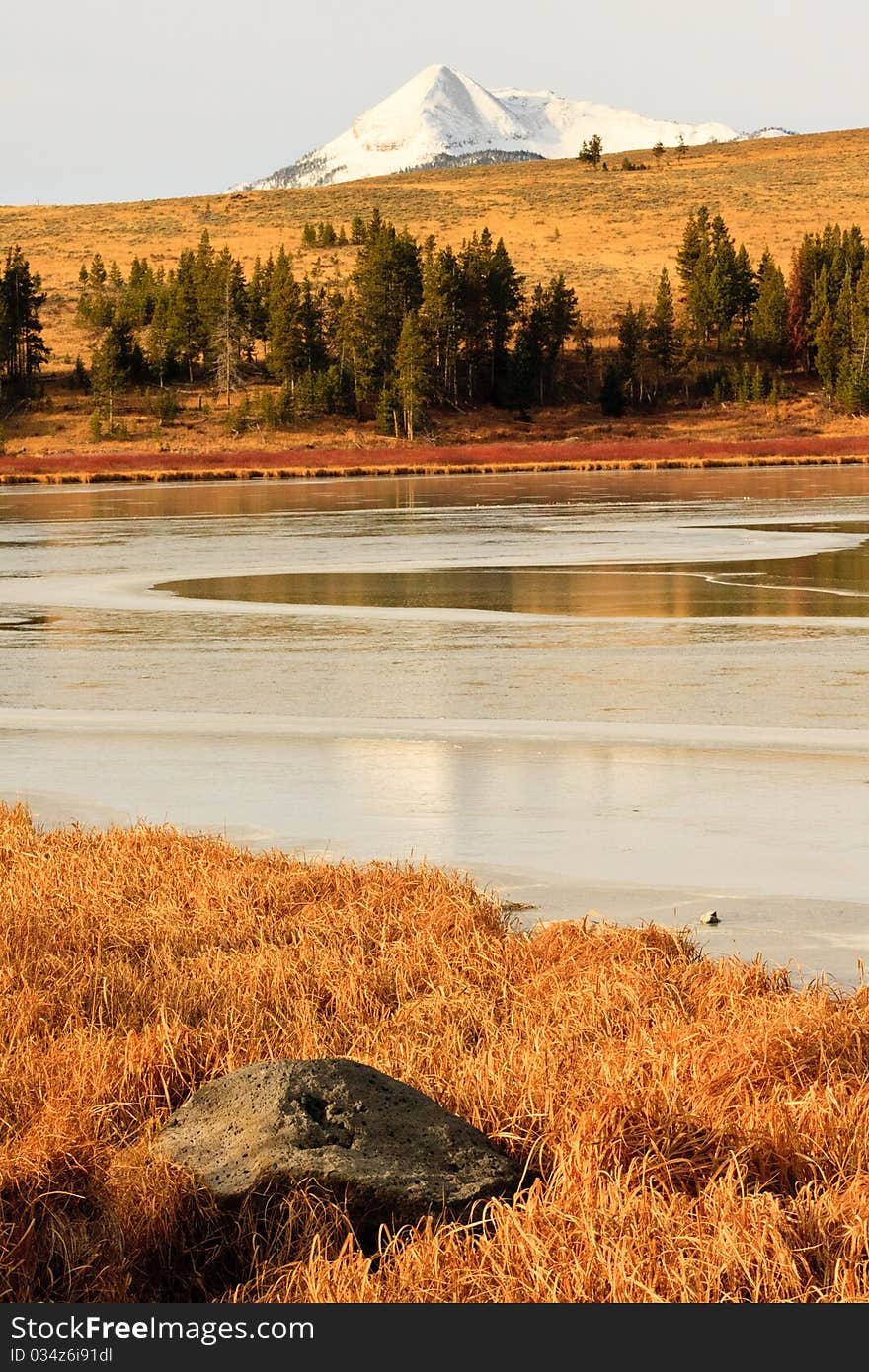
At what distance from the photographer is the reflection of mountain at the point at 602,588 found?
59.4 ft

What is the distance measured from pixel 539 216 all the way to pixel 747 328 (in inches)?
1294

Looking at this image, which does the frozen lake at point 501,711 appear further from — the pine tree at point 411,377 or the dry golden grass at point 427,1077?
the pine tree at point 411,377

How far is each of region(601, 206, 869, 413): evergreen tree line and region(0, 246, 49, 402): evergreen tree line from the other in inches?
1162

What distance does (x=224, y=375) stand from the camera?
85312 millimetres

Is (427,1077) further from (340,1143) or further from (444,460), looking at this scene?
(444,460)

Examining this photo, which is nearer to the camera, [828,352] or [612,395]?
[612,395]

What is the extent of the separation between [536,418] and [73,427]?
22.4 m

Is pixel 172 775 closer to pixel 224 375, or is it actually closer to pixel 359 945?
pixel 359 945

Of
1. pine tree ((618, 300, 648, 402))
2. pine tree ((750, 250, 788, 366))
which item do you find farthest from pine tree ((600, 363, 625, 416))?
pine tree ((750, 250, 788, 366))

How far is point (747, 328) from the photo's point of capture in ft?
306

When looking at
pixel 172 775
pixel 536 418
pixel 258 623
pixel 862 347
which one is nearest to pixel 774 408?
pixel 862 347

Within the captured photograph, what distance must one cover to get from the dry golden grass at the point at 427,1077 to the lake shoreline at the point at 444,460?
181 ft

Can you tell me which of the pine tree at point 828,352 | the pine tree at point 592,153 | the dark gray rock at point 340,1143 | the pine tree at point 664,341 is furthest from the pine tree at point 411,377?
the dark gray rock at point 340,1143

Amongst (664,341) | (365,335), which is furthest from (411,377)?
(664,341)
